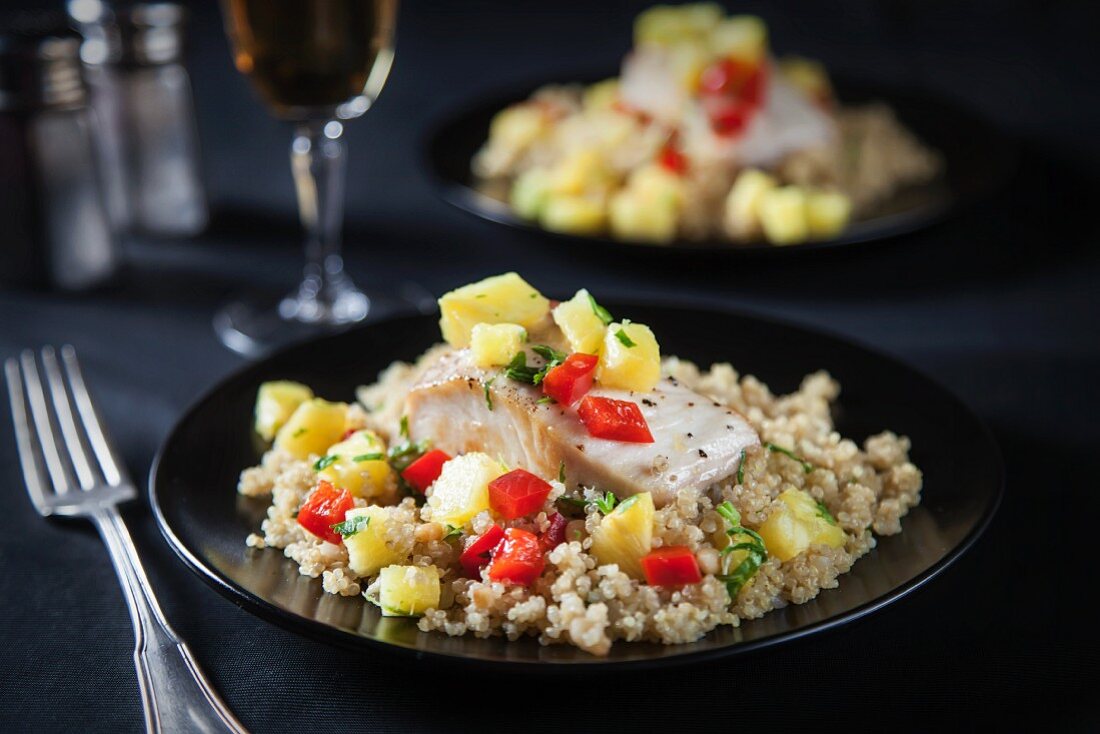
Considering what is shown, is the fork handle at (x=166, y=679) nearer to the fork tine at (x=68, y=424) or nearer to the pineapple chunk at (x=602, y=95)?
the fork tine at (x=68, y=424)

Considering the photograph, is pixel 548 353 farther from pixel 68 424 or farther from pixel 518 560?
pixel 68 424

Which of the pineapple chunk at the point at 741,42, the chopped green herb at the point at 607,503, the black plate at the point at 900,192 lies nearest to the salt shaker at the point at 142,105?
the black plate at the point at 900,192

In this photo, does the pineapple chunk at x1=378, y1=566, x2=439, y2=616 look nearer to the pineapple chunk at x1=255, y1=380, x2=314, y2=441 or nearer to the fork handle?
the fork handle

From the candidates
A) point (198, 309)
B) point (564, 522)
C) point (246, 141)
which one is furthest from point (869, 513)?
point (246, 141)

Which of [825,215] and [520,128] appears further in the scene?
[520,128]

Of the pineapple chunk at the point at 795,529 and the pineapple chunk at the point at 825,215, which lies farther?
the pineapple chunk at the point at 825,215

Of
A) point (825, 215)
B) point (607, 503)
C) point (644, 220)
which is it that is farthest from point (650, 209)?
point (607, 503)

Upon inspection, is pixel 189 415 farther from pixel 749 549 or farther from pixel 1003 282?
pixel 1003 282
